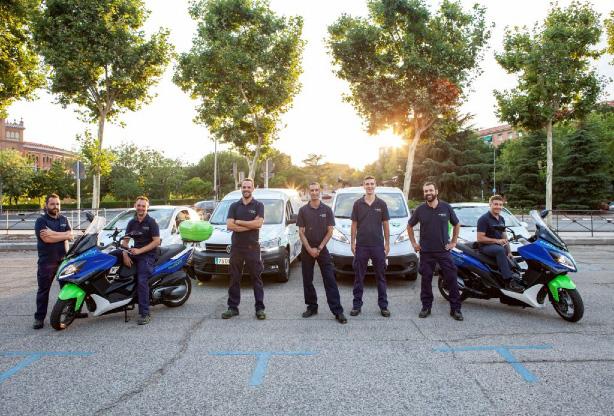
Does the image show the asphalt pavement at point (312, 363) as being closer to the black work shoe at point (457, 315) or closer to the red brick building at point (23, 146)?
the black work shoe at point (457, 315)

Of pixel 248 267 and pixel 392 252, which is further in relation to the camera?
pixel 392 252

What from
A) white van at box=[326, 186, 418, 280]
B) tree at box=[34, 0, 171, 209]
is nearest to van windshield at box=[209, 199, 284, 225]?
white van at box=[326, 186, 418, 280]

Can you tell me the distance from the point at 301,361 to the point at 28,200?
245 ft

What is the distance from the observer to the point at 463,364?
4344mm

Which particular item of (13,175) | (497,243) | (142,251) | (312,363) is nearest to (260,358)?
(312,363)

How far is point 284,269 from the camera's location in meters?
8.92

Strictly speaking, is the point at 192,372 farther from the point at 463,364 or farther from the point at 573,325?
the point at 573,325

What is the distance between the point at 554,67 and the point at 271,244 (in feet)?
57.4

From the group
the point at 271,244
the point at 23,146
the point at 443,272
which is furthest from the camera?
the point at 23,146

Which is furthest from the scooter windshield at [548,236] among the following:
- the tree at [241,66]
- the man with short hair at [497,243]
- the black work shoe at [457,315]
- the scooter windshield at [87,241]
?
the tree at [241,66]

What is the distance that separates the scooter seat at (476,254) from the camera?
21.2ft

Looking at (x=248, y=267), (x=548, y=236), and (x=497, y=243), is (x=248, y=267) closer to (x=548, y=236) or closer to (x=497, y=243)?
(x=497, y=243)

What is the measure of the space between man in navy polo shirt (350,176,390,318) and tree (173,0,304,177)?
54.2ft

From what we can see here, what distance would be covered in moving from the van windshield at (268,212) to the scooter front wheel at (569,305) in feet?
18.1
